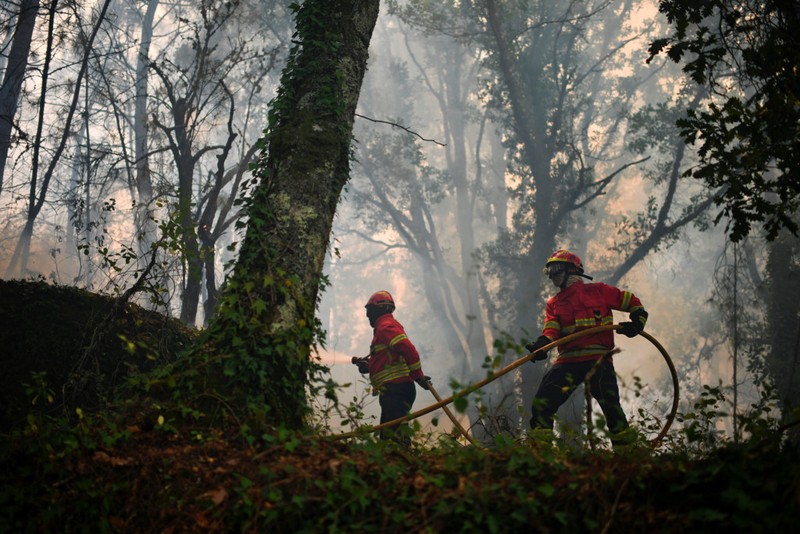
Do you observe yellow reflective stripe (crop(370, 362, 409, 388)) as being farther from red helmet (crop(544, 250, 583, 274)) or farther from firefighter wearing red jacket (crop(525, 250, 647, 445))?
red helmet (crop(544, 250, 583, 274))

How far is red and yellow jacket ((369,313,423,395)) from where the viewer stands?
7598 millimetres

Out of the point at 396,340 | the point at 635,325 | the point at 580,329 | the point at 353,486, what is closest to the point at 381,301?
the point at 396,340

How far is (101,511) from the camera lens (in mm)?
3215

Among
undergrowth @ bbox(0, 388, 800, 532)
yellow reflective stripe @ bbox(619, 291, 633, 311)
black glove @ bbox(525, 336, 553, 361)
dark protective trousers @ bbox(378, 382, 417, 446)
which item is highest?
yellow reflective stripe @ bbox(619, 291, 633, 311)

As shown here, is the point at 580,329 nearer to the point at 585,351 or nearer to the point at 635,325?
the point at 585,351

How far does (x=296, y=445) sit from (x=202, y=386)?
32.6 inches

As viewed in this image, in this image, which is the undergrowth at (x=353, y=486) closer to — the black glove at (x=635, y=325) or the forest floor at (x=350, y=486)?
the forest floor at (x=350, y=486)

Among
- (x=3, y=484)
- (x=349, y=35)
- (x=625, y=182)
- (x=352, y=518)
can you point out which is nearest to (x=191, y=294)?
(x=349, y=35)

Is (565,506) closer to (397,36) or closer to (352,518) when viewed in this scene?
(352,518)

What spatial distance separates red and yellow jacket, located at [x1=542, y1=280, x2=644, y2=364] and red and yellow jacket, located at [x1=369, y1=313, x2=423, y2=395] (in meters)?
1.75

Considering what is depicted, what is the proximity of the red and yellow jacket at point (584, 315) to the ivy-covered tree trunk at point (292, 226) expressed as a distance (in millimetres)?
3126

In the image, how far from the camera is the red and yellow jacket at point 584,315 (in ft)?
21.7

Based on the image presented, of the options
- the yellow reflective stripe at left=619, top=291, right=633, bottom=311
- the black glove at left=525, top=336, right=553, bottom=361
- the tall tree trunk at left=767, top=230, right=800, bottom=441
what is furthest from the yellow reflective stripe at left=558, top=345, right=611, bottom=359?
the tall tree trunk at left=767, top=230, right=800, bottom=441

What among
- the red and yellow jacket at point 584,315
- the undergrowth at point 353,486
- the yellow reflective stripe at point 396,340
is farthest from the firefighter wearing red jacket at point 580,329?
the undergrowth at point 353,486
